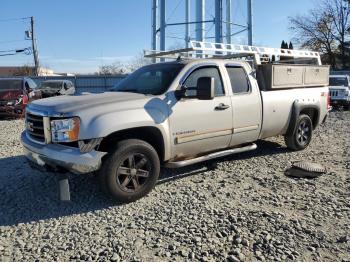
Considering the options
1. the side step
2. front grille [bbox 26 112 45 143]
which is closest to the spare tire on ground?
the side step

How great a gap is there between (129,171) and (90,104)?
98cm

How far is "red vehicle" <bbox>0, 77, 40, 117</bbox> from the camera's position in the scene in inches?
609

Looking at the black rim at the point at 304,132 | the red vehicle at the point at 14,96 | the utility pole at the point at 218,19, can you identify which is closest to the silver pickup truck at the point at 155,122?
the black rim at the point at 304,132

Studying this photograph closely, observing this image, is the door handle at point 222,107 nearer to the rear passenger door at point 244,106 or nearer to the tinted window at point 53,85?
the rear passenger door at point 244,106

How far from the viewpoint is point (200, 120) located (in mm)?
5922

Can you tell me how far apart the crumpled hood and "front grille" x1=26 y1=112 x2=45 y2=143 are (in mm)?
127

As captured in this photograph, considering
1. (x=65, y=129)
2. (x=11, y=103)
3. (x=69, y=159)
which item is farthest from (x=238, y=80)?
(x=11, y=103)

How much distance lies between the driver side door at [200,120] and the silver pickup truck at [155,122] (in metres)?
0.01

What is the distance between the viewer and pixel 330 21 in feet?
169

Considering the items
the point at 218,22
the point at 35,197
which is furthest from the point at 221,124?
the point at 218,22

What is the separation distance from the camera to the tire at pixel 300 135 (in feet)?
26.2

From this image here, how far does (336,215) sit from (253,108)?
251 centimetres

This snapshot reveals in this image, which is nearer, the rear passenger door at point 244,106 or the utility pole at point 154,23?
the rear passenger door at point 244,106

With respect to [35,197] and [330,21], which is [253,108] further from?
[330,21]
